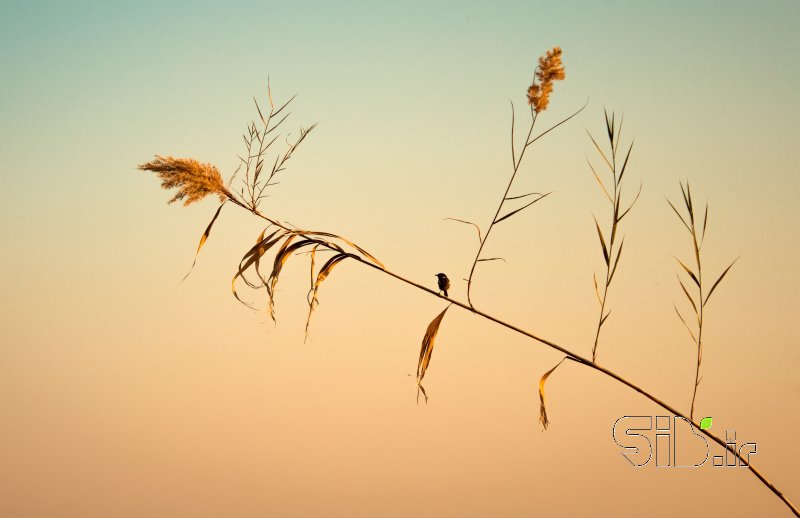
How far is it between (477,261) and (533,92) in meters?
0.42

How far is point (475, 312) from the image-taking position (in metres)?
1.66

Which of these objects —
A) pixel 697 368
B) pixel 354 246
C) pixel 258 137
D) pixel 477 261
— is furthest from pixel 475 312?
pixel 258 137

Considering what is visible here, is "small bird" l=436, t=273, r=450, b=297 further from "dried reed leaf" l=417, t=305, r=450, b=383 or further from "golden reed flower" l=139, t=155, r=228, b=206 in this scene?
"golden reed flower" l=139, t=155, r=228, b=206

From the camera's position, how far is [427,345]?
2002mm

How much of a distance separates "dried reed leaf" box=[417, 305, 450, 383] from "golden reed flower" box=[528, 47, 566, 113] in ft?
1.84

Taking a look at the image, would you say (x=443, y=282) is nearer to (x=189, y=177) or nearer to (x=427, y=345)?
(x=427, y=345)

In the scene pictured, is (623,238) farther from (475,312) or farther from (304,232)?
(304,232)

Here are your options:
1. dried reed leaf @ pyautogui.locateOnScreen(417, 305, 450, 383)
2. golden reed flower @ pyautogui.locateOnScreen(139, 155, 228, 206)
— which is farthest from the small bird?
golden reed flower @ pyautogui.locateOnScreen(139, 155, 228, 206)

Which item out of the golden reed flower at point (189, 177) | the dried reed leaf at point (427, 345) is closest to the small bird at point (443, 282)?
the dried reed leaf at point (427, 345)

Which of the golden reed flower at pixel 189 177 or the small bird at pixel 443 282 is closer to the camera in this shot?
the golden reed flower at pixel 189 177

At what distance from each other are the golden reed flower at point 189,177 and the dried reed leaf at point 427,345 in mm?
602

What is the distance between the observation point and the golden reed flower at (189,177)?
1905mm

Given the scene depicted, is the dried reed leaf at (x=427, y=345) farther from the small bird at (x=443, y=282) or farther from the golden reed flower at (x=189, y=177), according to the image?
the golden reed flower at (x=189, y=177)

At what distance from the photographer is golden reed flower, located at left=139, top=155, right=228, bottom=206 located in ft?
6.25
